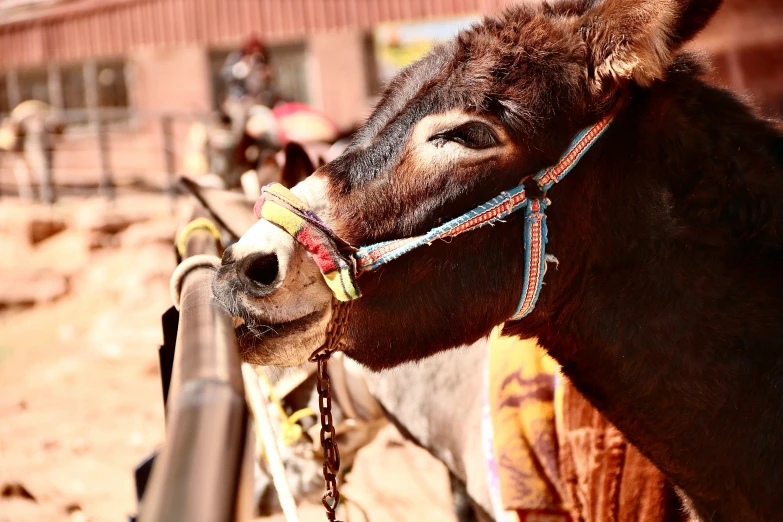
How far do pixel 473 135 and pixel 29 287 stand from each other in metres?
10.6

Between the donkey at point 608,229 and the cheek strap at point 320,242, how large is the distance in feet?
0.15

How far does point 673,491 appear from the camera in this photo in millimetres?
1981

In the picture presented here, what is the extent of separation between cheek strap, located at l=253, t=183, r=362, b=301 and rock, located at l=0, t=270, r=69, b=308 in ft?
33.5

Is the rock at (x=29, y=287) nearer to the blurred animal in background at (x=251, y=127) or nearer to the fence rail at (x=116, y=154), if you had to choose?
the blurred animal in background at (x=251, y=127)

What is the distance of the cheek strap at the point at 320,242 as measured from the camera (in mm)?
1514

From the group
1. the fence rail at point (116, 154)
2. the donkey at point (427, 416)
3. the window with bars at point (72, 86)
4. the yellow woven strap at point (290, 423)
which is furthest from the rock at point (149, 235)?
the yellow woven strap at point (290, 423)

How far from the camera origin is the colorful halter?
4.99 ft

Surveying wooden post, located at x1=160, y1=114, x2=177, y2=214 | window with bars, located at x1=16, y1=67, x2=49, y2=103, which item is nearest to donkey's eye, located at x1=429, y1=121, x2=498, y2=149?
wooden post, located at x1=160, y1=114, x2=177, y2=214

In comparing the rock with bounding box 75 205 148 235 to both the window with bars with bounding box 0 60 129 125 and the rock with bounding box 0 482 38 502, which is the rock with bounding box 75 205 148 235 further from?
the rock with bounding box 0 482 38 502

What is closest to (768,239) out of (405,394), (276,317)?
(276,317)

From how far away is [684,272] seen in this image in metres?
1.66

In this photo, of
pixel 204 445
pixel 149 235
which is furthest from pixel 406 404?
pixel 149 235

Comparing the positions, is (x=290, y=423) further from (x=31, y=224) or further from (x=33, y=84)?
(x=33, y=84)

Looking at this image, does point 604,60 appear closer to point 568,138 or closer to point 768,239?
point 568,138
